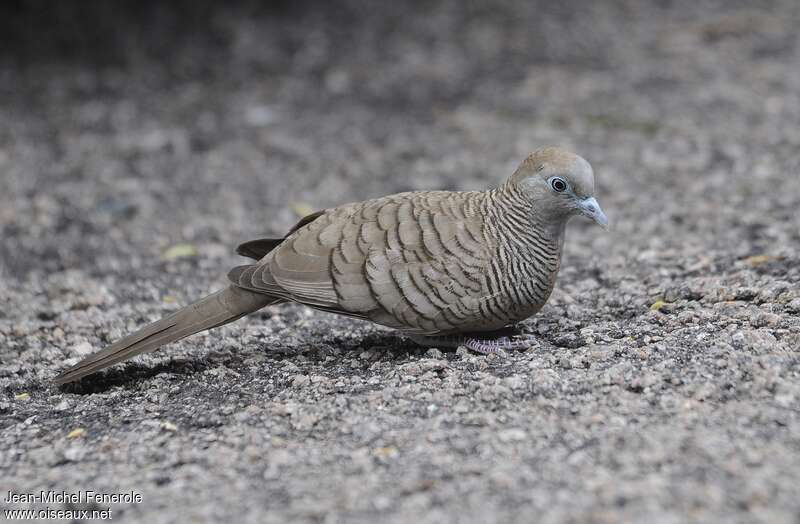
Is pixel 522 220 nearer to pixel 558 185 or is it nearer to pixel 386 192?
pixel 558 185

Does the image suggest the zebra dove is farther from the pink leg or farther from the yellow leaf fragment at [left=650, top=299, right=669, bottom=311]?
the yellow leaf fragment at [left=650, top=299, right=669, bottom=311]

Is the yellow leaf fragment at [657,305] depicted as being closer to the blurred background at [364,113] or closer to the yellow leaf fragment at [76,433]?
the blurred background at [364,113]

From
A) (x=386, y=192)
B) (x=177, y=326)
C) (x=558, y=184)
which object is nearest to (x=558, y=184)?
(x=558, y=184)

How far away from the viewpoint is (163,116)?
846 centimetres

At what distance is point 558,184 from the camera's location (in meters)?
3.97

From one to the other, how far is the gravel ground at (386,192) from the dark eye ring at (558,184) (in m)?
0.69

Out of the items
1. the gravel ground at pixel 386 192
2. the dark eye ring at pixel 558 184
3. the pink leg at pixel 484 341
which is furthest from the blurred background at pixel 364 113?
the dark eye ring at pixel 558 184

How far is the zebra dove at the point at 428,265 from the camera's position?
12.9 feet

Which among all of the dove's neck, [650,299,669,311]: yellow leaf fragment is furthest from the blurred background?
the dove's neck

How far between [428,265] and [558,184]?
2.14ft

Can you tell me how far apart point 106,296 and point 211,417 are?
2.02 meters

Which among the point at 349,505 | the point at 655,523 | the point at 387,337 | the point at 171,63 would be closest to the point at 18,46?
the point at 171,63

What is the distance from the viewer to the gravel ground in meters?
3.02

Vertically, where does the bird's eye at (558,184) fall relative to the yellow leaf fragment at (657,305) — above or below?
above
